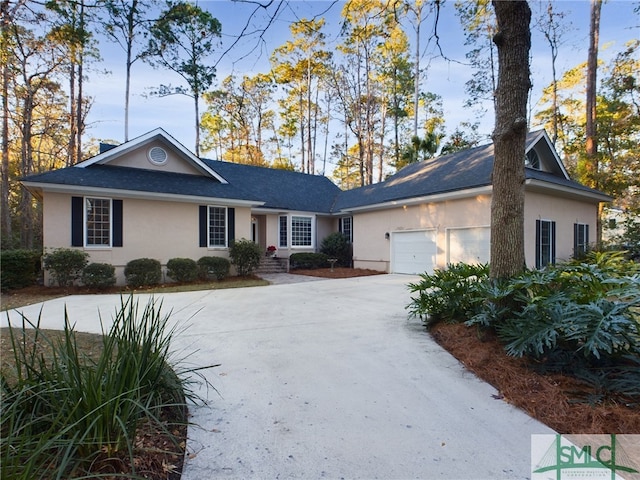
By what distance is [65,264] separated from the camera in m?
10.1

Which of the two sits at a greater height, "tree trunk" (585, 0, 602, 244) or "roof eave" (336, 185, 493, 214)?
"tree trunk" (585, 0, 602, 244)

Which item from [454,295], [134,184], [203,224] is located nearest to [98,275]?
[134,184]

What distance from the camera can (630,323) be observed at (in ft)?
9.37

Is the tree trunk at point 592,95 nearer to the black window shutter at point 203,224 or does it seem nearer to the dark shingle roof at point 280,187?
the dark shingle roof at point 280,187

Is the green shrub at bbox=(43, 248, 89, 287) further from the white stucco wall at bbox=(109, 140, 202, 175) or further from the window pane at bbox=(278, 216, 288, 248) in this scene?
the window pane at bbox=(278, 216, 288, 248)

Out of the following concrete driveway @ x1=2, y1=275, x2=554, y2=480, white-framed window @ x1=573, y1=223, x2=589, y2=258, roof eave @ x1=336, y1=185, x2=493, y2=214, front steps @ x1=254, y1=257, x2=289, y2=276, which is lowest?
concrete driveway @ x1=2, y1=275, x2=554, y2=480

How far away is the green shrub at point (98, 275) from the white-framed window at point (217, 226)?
3.85m

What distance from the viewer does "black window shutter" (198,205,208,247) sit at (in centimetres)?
1333

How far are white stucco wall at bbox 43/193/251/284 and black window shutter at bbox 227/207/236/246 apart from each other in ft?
1.76

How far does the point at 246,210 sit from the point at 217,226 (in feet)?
4.94

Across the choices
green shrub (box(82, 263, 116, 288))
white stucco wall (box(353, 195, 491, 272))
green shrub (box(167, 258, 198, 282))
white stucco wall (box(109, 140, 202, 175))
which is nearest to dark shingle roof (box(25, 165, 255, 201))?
white stucco wall (box(109, 140, 202, 175))

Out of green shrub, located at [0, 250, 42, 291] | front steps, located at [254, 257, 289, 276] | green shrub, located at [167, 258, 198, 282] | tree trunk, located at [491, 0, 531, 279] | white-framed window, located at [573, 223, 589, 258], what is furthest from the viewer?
front steps, located at [254, 257, 289, 276]

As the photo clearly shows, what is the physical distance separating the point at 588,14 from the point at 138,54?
26.1 metres

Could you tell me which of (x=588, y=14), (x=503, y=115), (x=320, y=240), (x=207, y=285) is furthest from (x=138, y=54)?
(x=588, y=14)
